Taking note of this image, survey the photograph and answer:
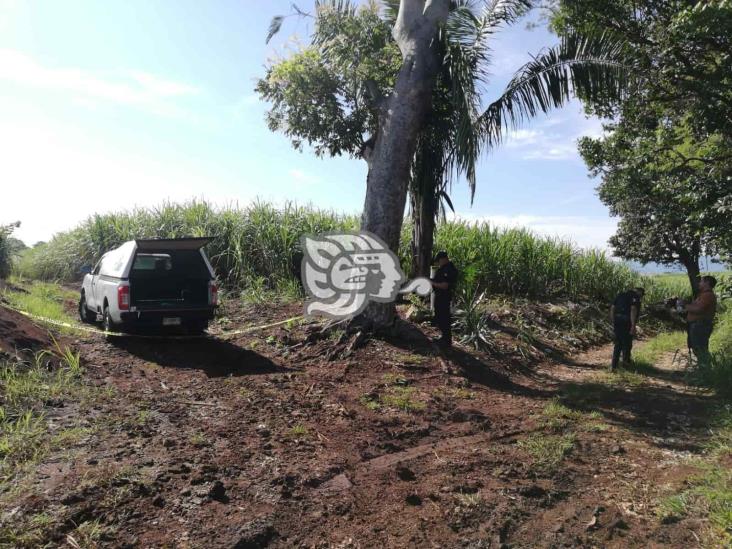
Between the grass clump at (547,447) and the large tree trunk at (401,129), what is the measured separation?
155 inches

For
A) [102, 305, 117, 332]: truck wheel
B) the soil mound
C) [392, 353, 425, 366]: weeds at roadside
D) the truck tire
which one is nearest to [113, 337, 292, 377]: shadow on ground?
[102, 305, 117, 332]: truck wheel

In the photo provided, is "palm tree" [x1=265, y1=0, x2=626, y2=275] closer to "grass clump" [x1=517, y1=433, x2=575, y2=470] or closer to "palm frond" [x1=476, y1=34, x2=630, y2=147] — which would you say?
"palm frond" [x1=476, y1=34, x2=630, y2=147]

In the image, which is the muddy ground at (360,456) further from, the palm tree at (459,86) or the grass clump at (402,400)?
the palm tree at (459,86)

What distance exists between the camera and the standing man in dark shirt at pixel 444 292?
8.32 m

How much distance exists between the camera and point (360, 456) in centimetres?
463

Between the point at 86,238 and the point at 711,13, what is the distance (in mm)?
18378

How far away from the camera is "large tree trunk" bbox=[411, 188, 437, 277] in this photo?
9836mm

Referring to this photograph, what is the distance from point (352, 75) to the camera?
31.1ft

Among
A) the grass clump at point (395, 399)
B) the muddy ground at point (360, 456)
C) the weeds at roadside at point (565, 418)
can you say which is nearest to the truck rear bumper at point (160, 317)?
the muddy ground at point (360, 456)

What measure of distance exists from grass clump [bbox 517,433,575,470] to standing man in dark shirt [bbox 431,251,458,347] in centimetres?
333

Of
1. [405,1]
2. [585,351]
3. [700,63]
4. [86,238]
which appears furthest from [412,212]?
[86,238]

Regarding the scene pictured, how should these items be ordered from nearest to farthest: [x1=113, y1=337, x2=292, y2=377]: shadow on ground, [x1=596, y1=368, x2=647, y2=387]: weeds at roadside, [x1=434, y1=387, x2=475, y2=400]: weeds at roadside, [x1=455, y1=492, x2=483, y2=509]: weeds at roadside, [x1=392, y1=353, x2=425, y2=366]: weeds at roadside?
1. [x1=455, y1=492, x2=483, y2=509]: weeds at roadside
2. [x1=434, y1=387, x2=475, y2=400]: weeds at roadside
3. [x1=113, y1=337, x2=292, y2=377]: shadow on ground
4. [x1=392, y1=353, x2=425, y2=366]: weeds at roadside
5. [x1=596, y1=368, x2=647, y2=387]: weeds at roadside

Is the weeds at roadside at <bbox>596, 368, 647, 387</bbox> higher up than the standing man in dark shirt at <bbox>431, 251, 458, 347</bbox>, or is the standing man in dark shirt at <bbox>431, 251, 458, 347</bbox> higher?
the standing man in dark shirt at <bbox>431, 251, 458, 347</bbox>

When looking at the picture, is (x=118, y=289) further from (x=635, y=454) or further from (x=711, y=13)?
Answer: (x=711, y=13)
